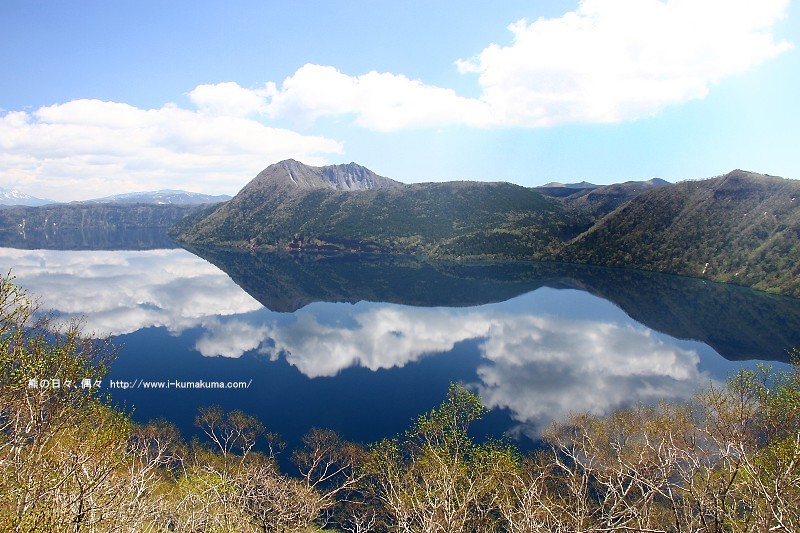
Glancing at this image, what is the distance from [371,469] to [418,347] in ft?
225

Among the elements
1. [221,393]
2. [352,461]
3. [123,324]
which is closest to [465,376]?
[352,461]

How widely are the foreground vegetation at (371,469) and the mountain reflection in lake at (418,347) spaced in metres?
8.00

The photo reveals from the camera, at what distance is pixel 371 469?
55719 millimetres

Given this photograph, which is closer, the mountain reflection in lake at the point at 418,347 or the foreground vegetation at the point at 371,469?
the foreground vegetation at the point at 371,469

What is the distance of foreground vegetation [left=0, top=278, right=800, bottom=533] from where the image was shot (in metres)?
23.3

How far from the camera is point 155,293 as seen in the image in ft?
625

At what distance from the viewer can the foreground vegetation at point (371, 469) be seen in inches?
916

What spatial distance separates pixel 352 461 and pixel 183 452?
25.3 meters

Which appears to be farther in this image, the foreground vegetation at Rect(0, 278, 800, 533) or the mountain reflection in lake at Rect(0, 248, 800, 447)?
the mountain reflection in lake at Rect(0, 248, 800, 447)

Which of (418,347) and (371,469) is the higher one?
(371,469)

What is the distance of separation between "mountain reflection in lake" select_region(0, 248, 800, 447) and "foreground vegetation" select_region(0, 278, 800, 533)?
8003mm

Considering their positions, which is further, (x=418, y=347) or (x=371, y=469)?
(x=418, y=347)

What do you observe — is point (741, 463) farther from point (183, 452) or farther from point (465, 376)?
point (465, 376)

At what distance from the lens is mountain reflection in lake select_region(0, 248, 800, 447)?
8350cm
